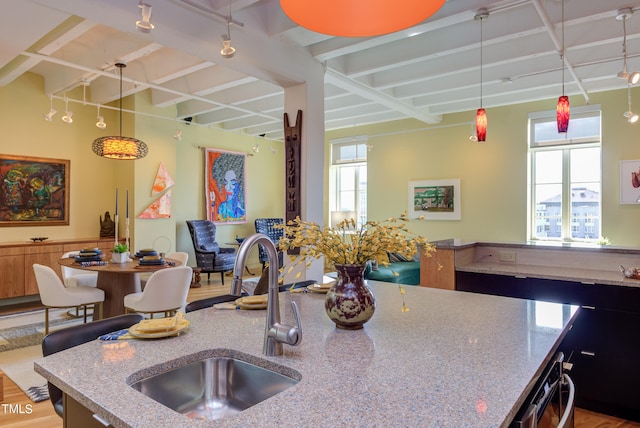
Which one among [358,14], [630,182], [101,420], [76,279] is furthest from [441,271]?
[630,182]

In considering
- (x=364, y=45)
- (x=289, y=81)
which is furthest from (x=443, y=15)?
(x=289, y=81)

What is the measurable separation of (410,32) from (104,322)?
316 cm

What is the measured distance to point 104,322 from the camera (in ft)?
5.63

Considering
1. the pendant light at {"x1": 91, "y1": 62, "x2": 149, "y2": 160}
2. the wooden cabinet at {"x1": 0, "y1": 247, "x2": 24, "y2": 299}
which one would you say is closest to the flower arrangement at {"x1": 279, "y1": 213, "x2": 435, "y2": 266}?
the pendant light at {"x1": 91, "y1": 62, "x2": 149, "y2": 160}

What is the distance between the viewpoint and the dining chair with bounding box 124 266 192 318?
3.68 metres

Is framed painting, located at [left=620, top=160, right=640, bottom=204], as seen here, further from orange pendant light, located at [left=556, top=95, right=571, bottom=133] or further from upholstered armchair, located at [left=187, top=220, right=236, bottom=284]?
upholstered armchair, located at [left=187, top=220, right=236, bottom=284]

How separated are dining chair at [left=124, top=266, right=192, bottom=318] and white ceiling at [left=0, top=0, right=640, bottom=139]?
6.31 feet

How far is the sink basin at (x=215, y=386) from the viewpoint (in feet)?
4.14

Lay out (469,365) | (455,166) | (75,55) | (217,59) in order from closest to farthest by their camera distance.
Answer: (469,365), (217,59), (75,55), (455,166)

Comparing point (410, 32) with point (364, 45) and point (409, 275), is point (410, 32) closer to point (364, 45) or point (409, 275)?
point (364, 45)

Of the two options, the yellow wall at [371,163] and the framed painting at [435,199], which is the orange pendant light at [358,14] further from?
the framed painting at [435,199]

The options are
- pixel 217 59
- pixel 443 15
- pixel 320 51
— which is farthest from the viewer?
pixel 320 51

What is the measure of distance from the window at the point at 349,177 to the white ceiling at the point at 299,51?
2088mm

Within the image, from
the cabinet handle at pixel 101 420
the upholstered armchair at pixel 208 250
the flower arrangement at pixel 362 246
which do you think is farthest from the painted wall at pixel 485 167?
the cabinet handle at pixel 101 420
